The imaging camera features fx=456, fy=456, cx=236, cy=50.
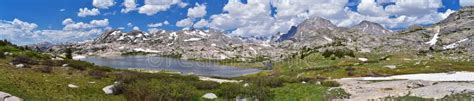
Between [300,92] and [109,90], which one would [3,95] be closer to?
[109,90]

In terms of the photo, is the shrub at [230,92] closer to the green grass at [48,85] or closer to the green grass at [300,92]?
the green grass at [300,92]

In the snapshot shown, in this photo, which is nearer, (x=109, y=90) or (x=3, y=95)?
(x=3, y=95)

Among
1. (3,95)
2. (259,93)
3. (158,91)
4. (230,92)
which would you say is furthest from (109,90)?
(259,93)

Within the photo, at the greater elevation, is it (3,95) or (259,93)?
(3,95)

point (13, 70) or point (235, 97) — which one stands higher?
point (13, 70)

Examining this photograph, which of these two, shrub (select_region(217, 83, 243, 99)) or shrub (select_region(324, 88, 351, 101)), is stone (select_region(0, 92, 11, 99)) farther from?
shrub (select_region(324, 88, 351, 101))

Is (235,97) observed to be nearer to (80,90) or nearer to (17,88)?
(80,90)

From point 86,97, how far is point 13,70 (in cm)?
1084

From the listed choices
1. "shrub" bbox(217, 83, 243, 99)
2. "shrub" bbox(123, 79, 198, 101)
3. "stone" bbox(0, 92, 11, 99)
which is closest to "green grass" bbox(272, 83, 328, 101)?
"shrub" bbox(217, 83, 243, 99)

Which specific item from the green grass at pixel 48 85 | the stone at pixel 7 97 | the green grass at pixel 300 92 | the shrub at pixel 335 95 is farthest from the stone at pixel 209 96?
the stone at pixel 7 97

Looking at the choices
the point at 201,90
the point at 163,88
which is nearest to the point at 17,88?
the point at 163,88

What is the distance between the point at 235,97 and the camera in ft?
108

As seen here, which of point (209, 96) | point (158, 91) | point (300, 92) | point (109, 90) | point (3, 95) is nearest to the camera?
point (3, 95)

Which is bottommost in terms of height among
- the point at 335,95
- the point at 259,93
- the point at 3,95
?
the point at 335,95
